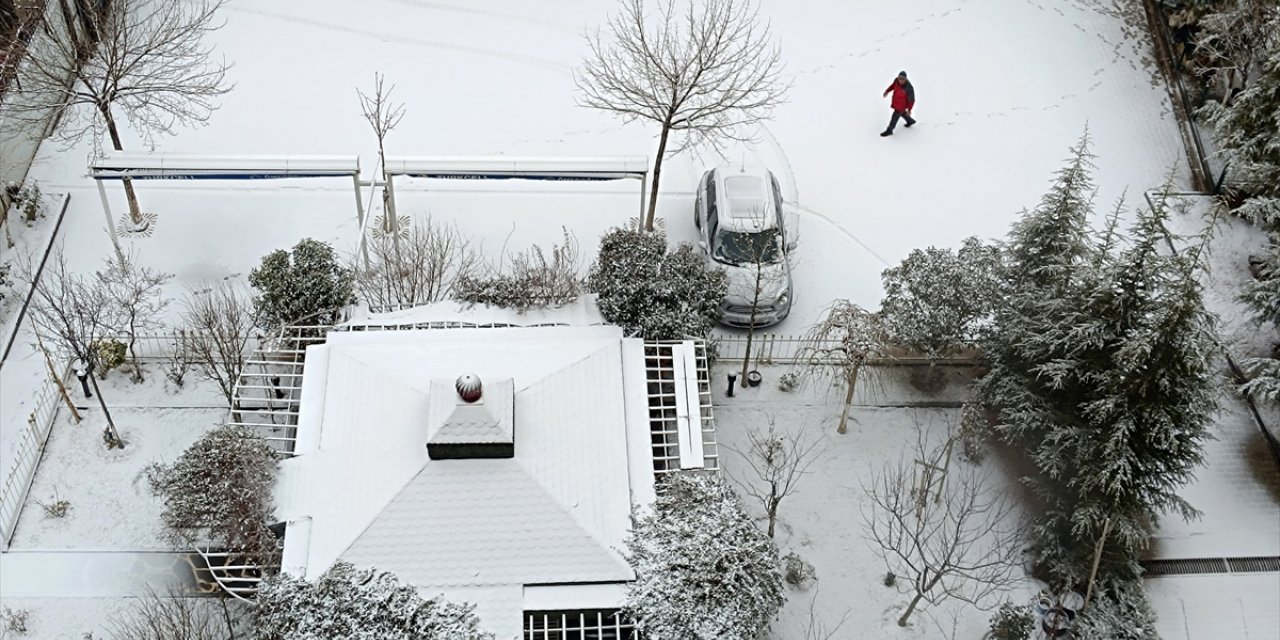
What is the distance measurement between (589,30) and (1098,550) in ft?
58.7

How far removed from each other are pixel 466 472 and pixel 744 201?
948 cm

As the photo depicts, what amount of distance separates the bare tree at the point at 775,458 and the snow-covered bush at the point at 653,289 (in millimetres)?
2343

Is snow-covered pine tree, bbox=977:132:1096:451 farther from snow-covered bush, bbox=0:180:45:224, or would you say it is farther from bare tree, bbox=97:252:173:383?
snow-covered bush, bbox=0:180:45:224

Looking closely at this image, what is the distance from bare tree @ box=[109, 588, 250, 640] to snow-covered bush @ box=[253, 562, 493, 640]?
5.01 feet

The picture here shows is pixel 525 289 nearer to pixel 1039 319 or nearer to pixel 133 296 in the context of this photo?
pixel 133 296

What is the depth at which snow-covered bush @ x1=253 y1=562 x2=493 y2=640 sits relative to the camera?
1755cm

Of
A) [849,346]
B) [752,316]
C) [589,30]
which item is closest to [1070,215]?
[849,346]

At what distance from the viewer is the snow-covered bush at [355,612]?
17547 mm

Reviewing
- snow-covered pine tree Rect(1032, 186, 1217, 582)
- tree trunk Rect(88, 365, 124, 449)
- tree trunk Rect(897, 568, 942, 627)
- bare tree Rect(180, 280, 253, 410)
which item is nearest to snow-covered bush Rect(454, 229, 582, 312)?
bare tree Rect(180, 280, 253, 410)

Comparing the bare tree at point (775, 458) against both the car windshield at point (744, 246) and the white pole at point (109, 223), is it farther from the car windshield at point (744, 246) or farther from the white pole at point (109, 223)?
the white pole at point (109, 223)

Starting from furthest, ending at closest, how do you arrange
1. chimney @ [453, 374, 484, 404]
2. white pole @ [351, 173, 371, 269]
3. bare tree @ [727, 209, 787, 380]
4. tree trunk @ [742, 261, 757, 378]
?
bare tree @ [727, 209, 787, 380] < white pole @ [351, 173, 371, 269] < tree trunk @ [742, 261, 757, 378] < chimney @ [453, 374, 484, 404]

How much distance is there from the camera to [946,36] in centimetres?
3112

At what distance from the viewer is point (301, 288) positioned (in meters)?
22.3

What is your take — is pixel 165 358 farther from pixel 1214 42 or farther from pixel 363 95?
pixel 1214 42
